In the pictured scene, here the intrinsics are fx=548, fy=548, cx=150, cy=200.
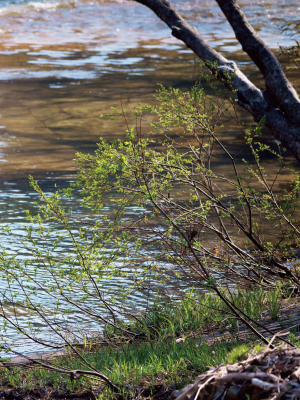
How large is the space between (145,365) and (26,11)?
26605 mm

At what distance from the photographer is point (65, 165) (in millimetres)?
9656

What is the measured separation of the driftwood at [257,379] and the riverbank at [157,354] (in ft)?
0.86

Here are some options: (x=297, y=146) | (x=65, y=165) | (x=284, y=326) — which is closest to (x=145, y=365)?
(x=284, y=326)

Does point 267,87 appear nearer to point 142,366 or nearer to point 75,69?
point 142,366

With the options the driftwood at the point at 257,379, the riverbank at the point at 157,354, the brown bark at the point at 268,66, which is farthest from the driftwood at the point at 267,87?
the driftwood at the point at 257,379

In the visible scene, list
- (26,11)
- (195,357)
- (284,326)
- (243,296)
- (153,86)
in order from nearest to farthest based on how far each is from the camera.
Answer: (195,357) < (284,326) < (243,296) < (153,86) < (26,11)

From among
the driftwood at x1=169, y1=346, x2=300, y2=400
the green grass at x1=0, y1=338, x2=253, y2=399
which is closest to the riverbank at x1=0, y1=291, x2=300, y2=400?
the green grass at x1=0, y1=338, x2=253, y2=399

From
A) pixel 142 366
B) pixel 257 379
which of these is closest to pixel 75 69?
pixel 142 366

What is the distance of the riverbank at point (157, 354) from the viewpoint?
11.2ft

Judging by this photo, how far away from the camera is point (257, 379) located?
2.45m

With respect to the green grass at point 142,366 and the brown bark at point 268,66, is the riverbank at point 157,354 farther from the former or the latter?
the brown bark at point 268,66

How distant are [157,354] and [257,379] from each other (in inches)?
58.1

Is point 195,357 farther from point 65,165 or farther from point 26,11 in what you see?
point 26,11

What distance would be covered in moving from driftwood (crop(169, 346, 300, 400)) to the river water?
2391mm
